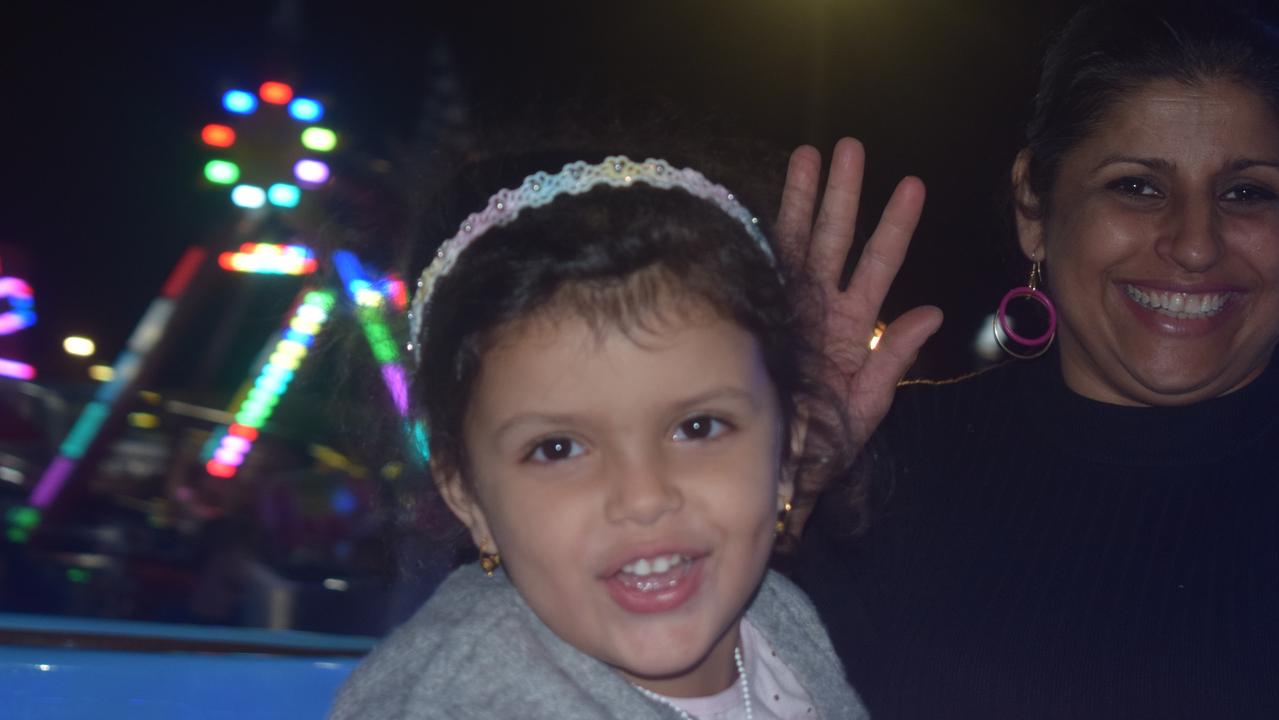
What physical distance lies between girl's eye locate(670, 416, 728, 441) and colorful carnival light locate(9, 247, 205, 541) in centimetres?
493

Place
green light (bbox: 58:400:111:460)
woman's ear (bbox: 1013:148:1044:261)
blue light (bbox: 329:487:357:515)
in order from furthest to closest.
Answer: blue light (bbox: 329:487:357:515), green light (bbox: 58:400:111:460), woman's ear (bbox: 1013:148:1044:261)

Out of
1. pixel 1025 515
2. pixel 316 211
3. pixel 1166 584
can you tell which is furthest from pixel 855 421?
pixel 316 211

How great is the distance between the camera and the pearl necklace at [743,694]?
1.17 metres

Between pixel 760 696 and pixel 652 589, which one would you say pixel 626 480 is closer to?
pixel 652 589

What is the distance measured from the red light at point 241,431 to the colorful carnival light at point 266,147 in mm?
1183

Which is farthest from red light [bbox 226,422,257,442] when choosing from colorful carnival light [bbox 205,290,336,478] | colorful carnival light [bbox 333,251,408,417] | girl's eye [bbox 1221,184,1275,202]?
girl's eye [bbox 1221,184,1275,202]

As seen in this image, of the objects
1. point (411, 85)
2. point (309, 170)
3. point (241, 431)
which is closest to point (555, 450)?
point (241, 431)

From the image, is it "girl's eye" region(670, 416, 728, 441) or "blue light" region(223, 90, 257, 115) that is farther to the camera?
"blue light" region(223, 90, 257, 115)

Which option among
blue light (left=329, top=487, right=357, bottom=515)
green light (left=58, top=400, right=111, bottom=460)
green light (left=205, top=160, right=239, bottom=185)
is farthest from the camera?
green light (left=205, top=160, right=239, bottom=185)

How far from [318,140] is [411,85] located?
106 inches

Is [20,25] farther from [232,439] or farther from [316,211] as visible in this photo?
[232,439]

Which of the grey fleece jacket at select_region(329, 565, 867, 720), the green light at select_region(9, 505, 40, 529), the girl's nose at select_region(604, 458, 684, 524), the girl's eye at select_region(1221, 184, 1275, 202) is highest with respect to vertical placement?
the girl's eye at select_region(1221, 184, 1275, 202)

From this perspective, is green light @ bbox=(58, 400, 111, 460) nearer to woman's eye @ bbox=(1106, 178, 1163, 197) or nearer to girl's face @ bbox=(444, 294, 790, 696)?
girl's face @ bbox=(444, 294, 790, 696)

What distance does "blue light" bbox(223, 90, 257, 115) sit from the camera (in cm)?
597
